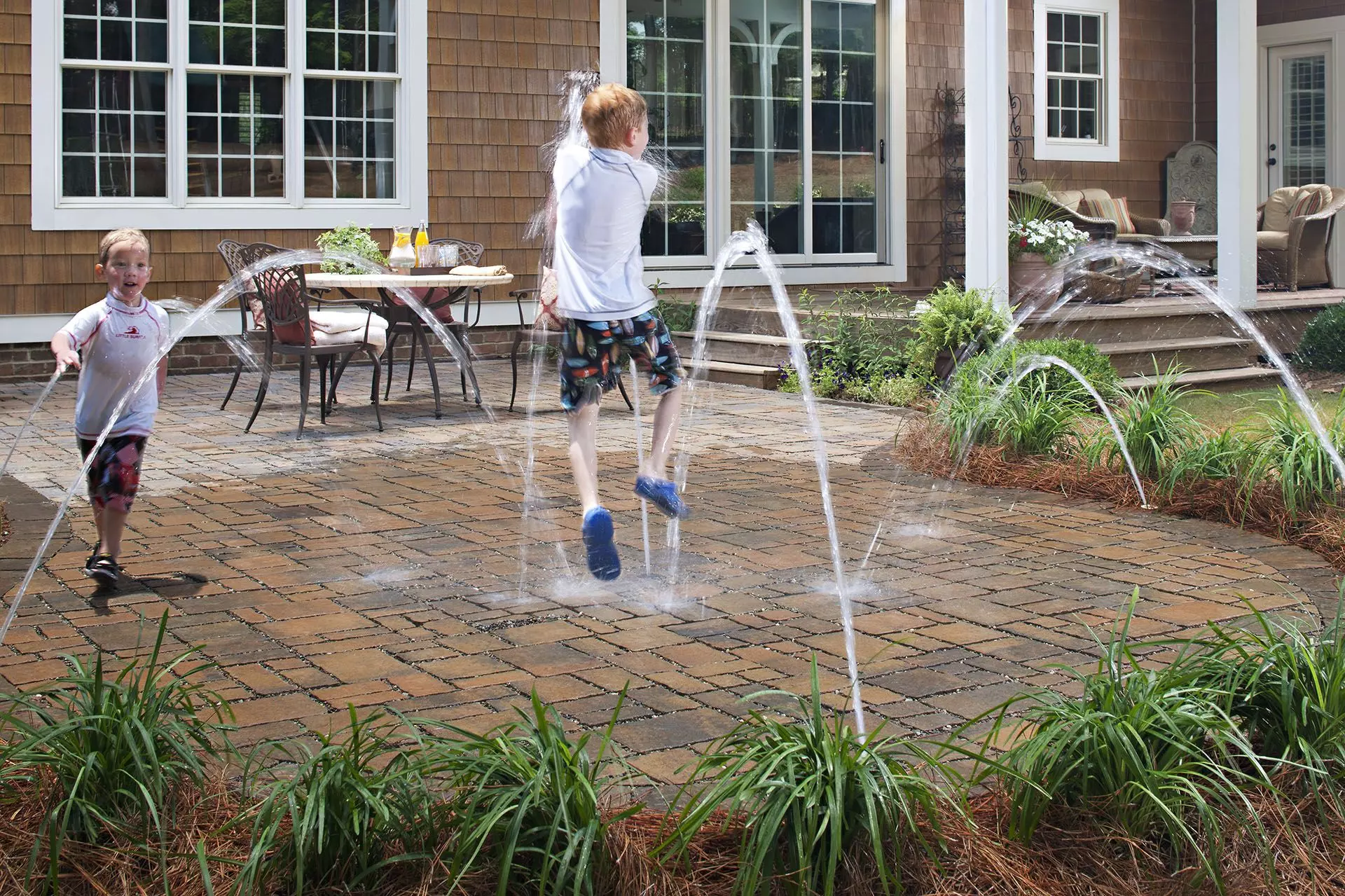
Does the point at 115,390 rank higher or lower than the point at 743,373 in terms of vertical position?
lower

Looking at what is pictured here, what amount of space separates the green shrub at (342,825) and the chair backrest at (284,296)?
619 centimetres

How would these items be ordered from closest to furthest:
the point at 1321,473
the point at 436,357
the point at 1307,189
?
1. the point at 1321,473
2. the point at 436,357
3. the point at 1307,189

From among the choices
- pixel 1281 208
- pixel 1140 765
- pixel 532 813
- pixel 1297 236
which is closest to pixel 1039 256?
pixel 1297 236

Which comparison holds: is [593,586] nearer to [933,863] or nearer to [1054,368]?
[933,863]

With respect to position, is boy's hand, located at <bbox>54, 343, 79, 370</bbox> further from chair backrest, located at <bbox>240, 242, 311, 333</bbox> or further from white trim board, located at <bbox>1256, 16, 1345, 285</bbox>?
white trim board, located at <bbox>1256, 16, 1345, 285</bbox>

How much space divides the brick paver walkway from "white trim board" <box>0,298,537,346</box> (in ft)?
12.0

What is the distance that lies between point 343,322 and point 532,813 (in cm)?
A: 721

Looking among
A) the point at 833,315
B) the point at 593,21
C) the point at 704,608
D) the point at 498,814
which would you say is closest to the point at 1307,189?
the point at 833,315

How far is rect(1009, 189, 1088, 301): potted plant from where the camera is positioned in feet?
37.8

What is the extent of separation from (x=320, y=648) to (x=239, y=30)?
28.6 ft

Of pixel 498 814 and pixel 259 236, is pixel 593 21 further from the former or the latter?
pixel 498 814

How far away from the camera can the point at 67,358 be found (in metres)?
4.43

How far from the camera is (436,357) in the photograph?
12.9 metres

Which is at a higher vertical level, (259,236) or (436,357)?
(259,236)
